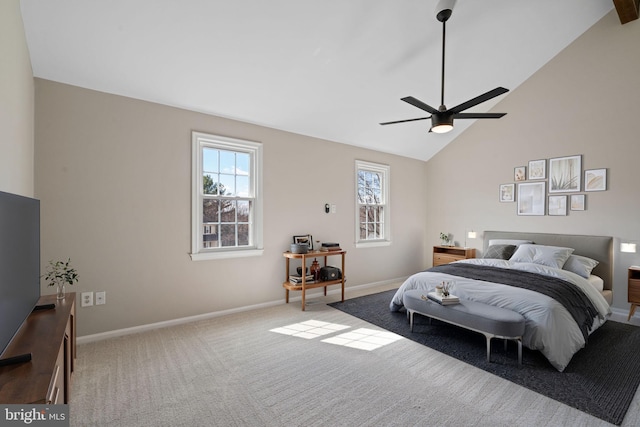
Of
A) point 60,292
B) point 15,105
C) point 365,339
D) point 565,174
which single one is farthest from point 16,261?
point 565,174

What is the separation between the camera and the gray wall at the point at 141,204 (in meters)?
2.83

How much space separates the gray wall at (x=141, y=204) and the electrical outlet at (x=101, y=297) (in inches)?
1.6

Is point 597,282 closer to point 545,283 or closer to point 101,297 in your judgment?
point 545,283

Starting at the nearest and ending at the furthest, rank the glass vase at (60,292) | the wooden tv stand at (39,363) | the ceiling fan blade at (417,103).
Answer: the wooden tv stand at (39,363), the glass vase at (60,292), the ceiling fan blade at (417,103)

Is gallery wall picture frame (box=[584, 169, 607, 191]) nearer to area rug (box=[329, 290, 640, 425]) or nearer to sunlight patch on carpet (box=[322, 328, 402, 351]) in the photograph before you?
area rug (box=[329, 290, 640, 425])

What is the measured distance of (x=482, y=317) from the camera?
2609 mm

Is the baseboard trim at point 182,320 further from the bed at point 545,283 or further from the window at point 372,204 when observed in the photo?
the bed at point 545,283

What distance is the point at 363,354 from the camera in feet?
9.00

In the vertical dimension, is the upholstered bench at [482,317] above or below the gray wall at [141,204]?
below

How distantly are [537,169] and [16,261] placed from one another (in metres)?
5.97

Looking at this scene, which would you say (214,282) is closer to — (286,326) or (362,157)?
(286,326)

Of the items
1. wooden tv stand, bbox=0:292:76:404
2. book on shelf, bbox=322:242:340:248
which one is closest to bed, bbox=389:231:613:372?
book on shelf, bbox=322:242:340:248

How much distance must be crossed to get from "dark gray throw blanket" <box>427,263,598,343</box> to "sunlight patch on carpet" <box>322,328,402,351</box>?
45.6 inches

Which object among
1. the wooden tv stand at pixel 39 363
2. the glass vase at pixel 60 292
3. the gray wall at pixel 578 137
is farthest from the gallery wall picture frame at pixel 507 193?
the glass vase at pixel 60 292
